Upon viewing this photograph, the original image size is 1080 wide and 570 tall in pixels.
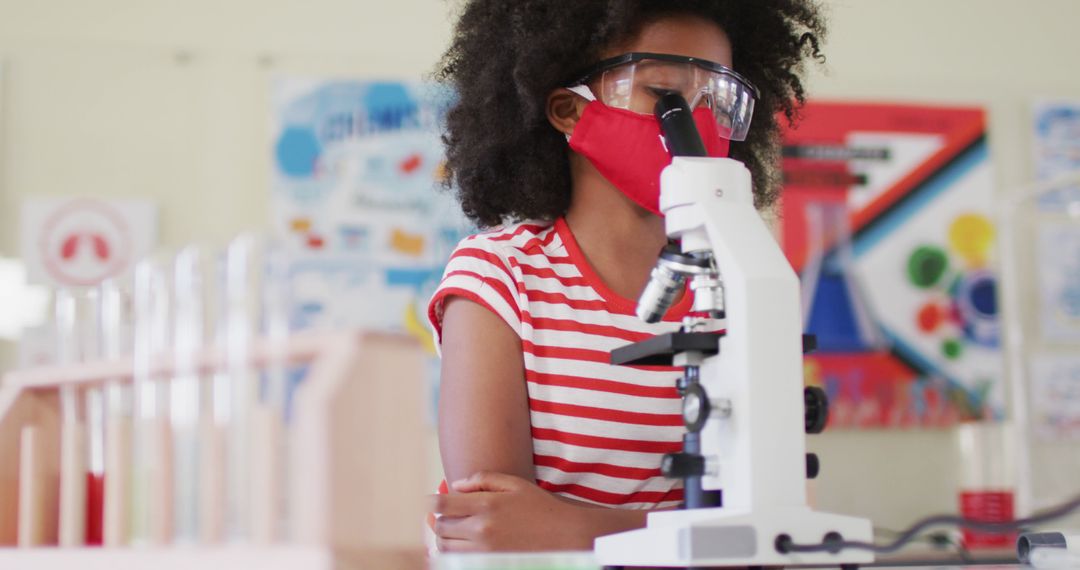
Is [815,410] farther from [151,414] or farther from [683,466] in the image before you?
[151,414]

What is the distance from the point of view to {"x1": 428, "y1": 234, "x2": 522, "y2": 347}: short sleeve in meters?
1.18

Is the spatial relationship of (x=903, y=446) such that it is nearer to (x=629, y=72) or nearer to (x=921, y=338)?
(x=921, y=338)

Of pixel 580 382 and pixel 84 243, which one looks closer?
pixel 580 382

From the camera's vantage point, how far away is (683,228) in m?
0.87

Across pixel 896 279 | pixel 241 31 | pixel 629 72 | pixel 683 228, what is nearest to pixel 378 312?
pixel 241 31

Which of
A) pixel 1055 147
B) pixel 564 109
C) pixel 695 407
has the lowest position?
pixel 695 407

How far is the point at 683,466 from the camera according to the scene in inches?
32.2

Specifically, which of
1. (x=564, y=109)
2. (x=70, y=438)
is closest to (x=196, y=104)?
(x=564, y=109)

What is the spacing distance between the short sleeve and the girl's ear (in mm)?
203

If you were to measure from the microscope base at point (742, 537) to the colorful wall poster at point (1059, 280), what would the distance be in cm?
252

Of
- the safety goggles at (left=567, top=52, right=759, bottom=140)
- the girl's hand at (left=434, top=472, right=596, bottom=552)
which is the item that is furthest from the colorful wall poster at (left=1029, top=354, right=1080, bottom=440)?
the girl's hand at (left=434, top=472, right=596, bottom=552)

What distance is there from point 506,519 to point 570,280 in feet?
1.14

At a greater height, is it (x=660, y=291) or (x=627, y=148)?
(x=627, y=148)

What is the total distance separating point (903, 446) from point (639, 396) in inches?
76.7
